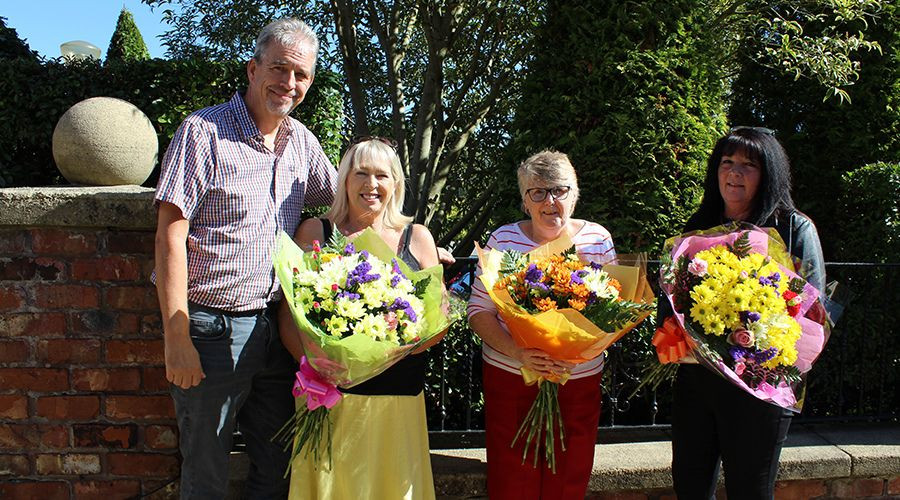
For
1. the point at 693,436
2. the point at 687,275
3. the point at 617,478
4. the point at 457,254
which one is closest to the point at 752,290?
the point at 687,275

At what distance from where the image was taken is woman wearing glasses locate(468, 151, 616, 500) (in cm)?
270

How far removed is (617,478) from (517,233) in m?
1.37

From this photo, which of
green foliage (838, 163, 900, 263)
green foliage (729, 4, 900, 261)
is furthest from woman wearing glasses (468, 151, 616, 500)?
green foliage (729, 4, 900, 261)

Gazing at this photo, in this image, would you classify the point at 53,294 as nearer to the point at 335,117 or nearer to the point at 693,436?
the point at 335,117

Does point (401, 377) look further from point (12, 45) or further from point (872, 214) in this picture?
point (12, 45)

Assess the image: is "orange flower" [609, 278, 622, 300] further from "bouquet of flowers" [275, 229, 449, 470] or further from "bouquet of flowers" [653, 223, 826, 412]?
"bouquet of flowers" [275, 229, 449, 470]

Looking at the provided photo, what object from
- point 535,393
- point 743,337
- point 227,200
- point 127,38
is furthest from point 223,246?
point 127,38

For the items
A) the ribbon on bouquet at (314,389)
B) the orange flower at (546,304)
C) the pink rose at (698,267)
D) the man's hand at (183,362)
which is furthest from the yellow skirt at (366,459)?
the pink rose at (698,267)

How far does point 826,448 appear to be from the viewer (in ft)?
11.3

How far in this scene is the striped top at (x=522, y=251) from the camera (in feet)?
8.86

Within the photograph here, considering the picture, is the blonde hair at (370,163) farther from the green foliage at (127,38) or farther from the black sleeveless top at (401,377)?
the green foliage at (127,38)

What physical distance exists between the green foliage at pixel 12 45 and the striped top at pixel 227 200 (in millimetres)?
4137

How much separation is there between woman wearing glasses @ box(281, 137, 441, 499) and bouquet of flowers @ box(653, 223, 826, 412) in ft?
3.13

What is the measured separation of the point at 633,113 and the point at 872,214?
2.53 m
